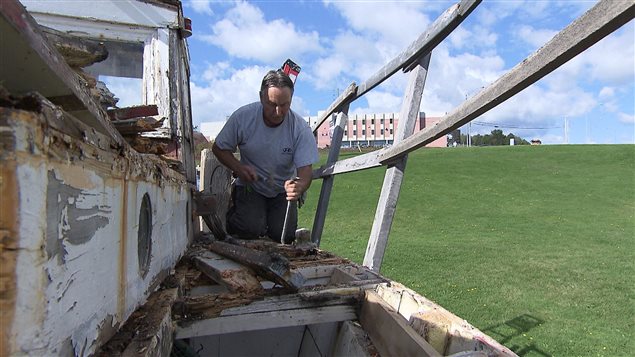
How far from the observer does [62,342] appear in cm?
99

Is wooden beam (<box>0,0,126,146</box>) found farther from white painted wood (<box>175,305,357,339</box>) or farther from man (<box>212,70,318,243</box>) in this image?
man (<box>212,70,318,243</box>)

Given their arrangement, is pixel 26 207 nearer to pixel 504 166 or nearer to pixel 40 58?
pixel 40 58

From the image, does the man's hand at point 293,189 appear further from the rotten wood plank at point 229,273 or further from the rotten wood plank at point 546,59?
the rotten wood plank at point 546,59

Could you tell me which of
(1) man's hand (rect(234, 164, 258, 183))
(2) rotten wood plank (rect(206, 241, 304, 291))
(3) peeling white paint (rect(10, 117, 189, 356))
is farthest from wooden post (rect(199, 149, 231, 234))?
(3) peeling white paint (rect(10, 117, 189, 356))

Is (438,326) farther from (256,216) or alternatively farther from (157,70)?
(157,70)

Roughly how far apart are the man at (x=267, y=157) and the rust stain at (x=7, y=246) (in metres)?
2.74

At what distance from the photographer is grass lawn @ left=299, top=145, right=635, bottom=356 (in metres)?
5.46

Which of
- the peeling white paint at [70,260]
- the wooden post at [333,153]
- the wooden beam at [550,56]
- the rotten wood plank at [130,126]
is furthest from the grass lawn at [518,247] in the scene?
the peeling white paint at [70,260]

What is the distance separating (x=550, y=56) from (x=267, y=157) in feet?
9.00

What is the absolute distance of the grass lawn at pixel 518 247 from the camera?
5.46 meters

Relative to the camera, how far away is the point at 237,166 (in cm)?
384

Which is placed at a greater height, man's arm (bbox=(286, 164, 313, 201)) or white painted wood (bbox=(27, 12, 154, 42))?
white painted wood (bbox=(27, 12, 154, 42))

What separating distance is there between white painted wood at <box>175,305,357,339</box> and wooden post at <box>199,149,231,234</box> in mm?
2830

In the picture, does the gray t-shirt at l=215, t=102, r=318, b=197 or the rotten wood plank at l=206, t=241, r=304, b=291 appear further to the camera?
the gray t-shirt at l=215, t=102, r=318, b=197
